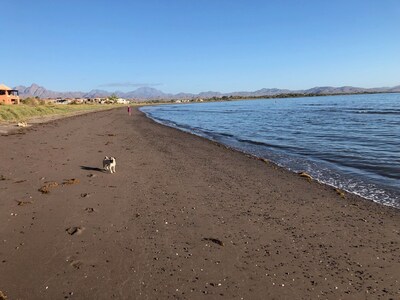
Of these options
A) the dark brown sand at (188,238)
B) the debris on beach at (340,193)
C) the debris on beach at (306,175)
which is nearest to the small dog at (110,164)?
the dark brown sand at (188,238)

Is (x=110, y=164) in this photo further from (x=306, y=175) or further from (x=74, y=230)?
(x=306, y=175)

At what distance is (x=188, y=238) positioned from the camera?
718 cm

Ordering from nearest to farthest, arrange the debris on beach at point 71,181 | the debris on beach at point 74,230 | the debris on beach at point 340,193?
the debris on beach at point 74,230 → the debris on beach at point 340,193 → the debris on beach at point 71,181

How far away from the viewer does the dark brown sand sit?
543 centimetres

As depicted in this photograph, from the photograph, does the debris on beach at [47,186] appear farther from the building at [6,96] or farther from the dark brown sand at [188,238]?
the building at [6,96]

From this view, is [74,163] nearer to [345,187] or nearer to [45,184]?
[45,184]

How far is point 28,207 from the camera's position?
28.7 ft

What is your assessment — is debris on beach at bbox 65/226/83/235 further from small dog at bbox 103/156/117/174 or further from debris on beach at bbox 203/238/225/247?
small dog at bbox 103/156/117/174

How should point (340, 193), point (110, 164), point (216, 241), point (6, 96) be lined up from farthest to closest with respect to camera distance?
point (6, 96), point (110, 164), point (340, 193), point (216, 241)

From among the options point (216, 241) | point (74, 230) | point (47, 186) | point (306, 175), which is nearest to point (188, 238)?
point (216, 241)

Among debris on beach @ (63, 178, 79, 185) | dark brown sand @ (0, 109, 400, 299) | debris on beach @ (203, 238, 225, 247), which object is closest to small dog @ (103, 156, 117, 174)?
dark brown sand @ (0, 109, 400, 299)

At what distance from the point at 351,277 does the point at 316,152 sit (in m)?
15.1

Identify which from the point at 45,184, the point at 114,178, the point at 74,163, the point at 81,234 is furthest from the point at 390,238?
the point at 74,163

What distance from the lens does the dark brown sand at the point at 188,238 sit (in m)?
5.43
